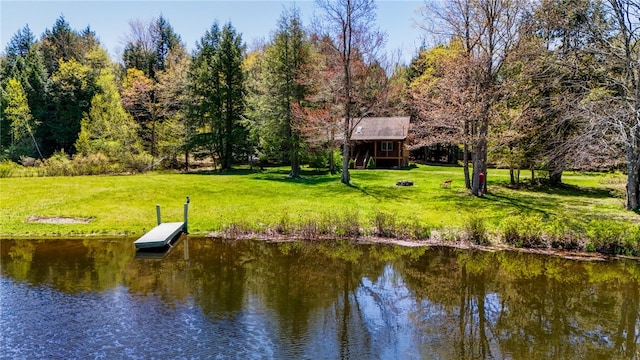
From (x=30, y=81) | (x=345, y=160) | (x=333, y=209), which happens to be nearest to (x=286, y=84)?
(x=345, y=160)

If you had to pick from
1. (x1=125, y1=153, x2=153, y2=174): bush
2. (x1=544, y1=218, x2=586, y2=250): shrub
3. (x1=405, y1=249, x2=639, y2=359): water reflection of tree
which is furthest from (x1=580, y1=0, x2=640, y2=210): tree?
(x1=125, y1=153, x2=153, y2=174): bush

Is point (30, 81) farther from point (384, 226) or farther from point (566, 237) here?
point (566, 237)

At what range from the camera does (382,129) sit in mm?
41844

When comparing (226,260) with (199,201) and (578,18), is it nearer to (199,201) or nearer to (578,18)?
(199,201)

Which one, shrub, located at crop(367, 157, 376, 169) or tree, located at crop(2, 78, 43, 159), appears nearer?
tree, located at crop(2, 78, 43, 159)

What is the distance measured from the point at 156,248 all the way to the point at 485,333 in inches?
423

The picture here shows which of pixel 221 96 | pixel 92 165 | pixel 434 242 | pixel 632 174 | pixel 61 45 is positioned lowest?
pixel 434 242

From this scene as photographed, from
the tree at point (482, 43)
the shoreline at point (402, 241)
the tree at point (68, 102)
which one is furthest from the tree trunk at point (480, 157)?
the tree at point (68, 102)

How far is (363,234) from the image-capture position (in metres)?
16.2

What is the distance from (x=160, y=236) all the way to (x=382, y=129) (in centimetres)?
3061

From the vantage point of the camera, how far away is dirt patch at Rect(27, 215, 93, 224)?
17.4m

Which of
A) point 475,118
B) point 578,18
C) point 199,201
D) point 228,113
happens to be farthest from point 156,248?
point 228,113

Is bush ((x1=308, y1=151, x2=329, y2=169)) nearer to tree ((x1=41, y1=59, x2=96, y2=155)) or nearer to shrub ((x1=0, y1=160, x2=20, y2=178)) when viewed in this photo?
shrub ((x1=0, y1=160, x2=20, y2=178))

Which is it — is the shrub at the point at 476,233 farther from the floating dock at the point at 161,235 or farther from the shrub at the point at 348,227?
the floating dock at the point at 161,235
